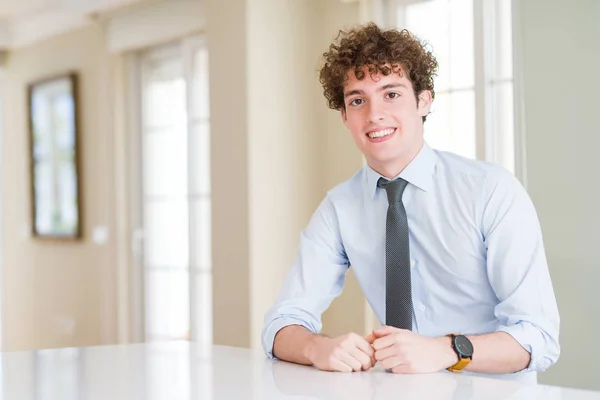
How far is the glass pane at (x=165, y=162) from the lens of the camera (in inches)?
200

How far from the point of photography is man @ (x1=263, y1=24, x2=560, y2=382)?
5.82 ft

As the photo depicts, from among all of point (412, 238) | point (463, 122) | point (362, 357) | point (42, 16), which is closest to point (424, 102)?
point (412, 238)

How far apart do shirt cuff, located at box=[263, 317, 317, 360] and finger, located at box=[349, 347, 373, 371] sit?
0.93 ft

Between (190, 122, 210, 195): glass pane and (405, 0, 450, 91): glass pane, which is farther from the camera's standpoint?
(190, 122, 210, 195): glass pane

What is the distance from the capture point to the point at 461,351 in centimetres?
163

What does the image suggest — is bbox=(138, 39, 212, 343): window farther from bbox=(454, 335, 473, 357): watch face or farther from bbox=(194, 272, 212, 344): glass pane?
bbox=(454, 335, 473, 357): watch face

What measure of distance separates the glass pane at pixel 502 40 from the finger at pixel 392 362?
213 cm

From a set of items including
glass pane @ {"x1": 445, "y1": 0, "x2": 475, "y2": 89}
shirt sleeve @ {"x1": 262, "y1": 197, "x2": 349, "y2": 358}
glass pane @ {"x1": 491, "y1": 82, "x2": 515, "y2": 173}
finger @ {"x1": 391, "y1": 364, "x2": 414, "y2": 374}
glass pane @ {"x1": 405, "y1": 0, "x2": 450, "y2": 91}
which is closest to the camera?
finger @ {"x1": 391, "y1": 364, "x2": 414, "y2": 374}

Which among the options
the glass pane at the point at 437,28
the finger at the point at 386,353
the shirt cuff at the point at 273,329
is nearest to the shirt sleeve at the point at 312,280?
the shirt cuff at the point at 273,329

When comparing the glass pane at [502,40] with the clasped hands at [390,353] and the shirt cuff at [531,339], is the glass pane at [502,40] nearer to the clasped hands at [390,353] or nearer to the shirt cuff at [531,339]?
the shirt cuff at [531,339]

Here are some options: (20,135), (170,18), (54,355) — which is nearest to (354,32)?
(54,355)

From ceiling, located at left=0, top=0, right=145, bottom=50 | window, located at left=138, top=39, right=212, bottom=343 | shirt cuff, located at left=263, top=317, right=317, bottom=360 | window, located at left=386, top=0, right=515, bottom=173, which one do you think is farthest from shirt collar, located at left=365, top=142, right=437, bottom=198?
ceiling, located at left=0, top=0, right=145, bottom=50

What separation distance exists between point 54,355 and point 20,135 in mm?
5060

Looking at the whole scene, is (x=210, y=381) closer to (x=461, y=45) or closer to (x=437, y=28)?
(x=461, y=45)
